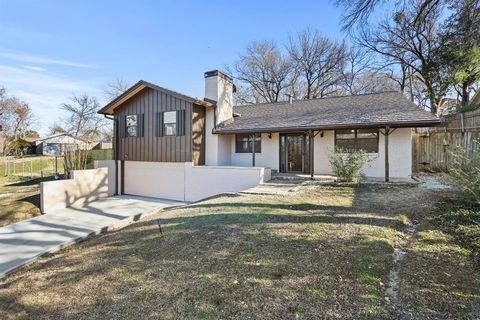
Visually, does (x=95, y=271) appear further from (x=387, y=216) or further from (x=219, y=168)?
(x=219, y=168)

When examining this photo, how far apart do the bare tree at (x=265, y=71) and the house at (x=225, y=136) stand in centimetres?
1125

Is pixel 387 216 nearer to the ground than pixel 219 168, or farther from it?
nearer to the ground

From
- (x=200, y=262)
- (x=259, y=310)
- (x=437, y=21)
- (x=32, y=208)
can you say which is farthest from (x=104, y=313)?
(x=437, y=21)

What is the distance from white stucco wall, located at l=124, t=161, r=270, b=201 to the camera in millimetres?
10805

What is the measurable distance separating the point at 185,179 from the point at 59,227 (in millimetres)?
5221

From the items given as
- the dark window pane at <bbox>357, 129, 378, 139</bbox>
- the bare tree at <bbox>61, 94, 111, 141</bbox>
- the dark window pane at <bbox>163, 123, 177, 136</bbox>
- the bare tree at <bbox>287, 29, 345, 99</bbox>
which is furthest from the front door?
the bare tree at <bbox>61, 94, 111, 141</bbox>

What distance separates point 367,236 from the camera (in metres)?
4.20

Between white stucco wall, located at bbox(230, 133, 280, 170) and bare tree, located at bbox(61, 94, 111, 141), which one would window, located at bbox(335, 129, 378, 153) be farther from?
bare tree, located at bbox(61, 94, 111, 141)

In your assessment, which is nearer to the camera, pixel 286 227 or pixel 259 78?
pixel 286 227

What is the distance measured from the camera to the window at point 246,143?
13086mm

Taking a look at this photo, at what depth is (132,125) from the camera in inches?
542

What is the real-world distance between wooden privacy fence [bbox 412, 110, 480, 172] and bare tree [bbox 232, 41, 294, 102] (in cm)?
1383

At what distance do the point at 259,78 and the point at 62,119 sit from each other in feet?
89.6

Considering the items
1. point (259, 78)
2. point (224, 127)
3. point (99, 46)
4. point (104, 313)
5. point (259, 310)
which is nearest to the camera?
point (259, 310)
